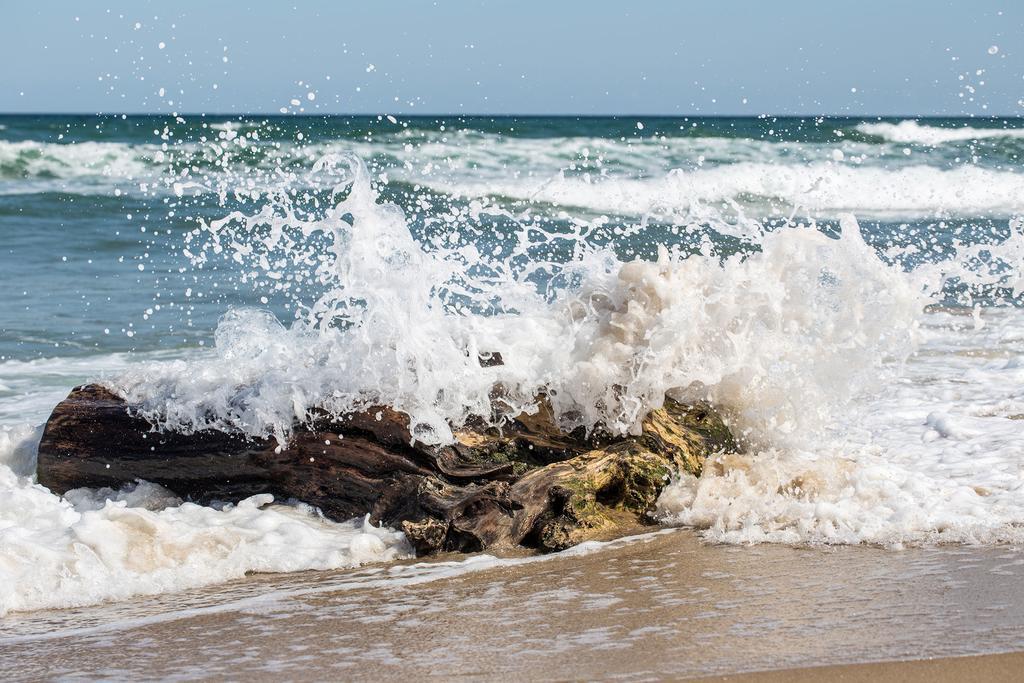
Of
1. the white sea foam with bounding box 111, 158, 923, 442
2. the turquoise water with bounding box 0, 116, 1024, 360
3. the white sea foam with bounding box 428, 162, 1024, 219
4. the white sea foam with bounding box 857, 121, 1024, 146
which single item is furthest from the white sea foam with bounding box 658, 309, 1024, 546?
the white sea foam with bounding box 857, 121, 1024, 146

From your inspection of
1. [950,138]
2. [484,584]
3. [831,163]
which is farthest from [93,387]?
[950,138]

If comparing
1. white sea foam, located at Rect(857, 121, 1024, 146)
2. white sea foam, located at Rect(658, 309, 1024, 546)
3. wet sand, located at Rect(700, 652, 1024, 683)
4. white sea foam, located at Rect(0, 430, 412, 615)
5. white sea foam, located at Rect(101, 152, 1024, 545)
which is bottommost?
white sea foam, located at Rect(0, 430, 412, 615)

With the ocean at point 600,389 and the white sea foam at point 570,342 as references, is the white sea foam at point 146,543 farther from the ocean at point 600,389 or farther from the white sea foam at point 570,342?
the white sea foam at point 570,342

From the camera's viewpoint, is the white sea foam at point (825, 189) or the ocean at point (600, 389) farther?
the white sea foam at point (825, 189)

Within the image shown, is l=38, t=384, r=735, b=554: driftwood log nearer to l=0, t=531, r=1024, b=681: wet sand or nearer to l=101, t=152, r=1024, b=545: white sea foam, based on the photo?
l=101, t=152, r=1024, b=545: white sea foam

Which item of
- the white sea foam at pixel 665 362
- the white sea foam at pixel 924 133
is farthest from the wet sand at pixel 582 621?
the white sea foam at pixel 924 133

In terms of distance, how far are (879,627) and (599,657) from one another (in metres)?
0.73

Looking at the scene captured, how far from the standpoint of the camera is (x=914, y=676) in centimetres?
254

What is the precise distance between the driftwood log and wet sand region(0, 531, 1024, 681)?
0.63 ft

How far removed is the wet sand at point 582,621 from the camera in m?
2.70

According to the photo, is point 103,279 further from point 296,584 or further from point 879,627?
point 879,627

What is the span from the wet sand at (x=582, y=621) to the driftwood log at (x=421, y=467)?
0.19 m

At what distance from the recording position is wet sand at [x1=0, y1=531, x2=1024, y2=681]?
2.70 meters

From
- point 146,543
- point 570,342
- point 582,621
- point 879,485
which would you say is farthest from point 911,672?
point 146,543
